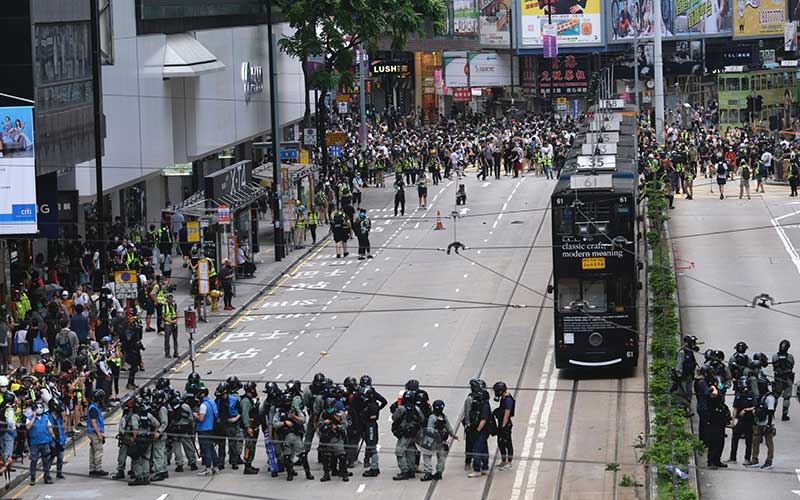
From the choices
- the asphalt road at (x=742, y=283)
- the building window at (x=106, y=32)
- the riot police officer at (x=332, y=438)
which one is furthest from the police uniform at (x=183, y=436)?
the building window at (x=106, y=32)

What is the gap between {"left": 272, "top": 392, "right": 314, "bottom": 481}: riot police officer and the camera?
980 inches

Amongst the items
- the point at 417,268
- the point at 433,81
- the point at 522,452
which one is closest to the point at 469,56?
the point at 433,81

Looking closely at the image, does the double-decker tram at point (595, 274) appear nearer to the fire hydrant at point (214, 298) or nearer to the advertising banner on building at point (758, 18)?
the fire hydrant at point (214, 298)

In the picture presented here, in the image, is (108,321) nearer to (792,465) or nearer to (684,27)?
(792,465)

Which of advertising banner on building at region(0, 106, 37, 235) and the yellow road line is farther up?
advertising banner on building at region(0, 106, 37, 235)

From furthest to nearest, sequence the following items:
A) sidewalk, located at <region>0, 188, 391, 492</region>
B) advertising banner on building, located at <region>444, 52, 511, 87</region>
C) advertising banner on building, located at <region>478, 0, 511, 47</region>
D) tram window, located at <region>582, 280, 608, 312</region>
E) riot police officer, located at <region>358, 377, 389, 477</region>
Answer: advertising banner on building, located at <region>444, 52, 511, 87</region> → advertising banner on building, located at <region>478, 0, 511, 47</region> → sidewalk, located at <region>0, 188, 391, 492</region> → tram window, located at <region>582, 280, 608, 312</region> → riot police officer, located at <region>358, 377, 389, 477</region>

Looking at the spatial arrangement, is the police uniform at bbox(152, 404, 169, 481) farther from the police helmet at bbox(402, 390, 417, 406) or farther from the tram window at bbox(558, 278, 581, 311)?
the tram window at bbox(558, 278, 581, 311)

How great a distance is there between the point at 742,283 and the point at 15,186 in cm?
1782

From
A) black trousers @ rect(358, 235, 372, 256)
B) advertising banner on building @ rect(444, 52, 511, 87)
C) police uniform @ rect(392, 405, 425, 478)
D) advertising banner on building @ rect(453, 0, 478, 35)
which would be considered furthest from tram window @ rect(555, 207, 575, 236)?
advertising banner on building @ rect(453, 0, 478, 35)

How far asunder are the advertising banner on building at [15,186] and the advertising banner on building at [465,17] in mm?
81498

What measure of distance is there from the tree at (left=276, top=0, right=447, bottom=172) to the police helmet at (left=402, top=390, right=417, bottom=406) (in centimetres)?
3899

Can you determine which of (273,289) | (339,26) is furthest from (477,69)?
(273,289)

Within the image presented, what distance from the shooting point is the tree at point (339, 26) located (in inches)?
2477

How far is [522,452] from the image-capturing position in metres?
26.2
